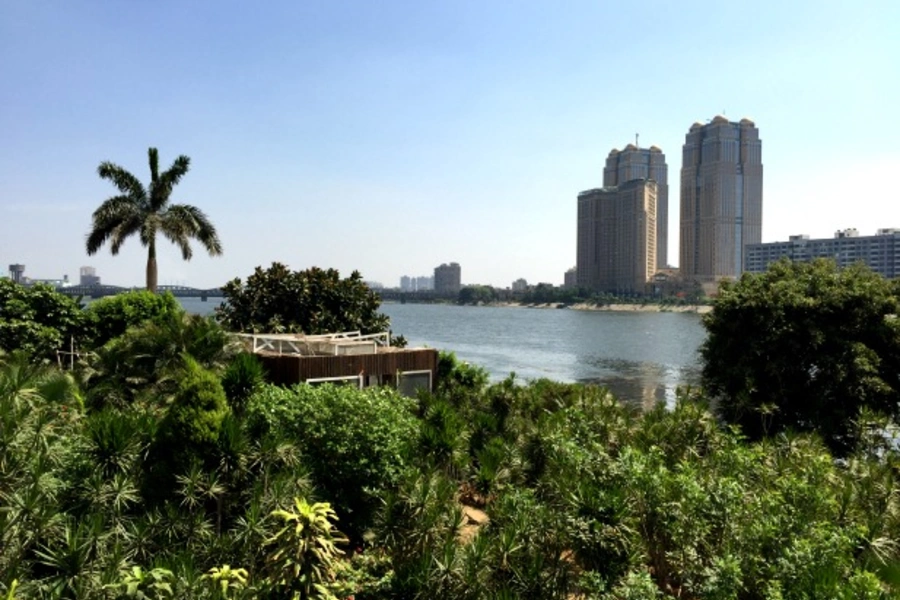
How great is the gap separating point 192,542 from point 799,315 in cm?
1751

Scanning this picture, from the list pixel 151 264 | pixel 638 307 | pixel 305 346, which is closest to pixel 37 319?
pixel 151 264

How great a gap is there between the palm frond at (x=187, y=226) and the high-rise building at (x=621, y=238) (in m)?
160

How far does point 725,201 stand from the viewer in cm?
19375

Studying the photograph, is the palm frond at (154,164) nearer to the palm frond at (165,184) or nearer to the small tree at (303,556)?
the palm frond at (165,184)

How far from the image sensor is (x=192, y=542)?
8648mm

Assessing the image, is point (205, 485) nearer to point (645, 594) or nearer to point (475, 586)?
point (475, 586)

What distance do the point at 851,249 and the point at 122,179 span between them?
155236mm

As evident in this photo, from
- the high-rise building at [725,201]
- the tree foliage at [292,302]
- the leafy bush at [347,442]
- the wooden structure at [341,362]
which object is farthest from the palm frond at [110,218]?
the high-rise building at [725,201]

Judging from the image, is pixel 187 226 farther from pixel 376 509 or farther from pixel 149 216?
pixel 376 509

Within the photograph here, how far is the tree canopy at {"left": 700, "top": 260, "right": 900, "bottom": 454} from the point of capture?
59.3 feet

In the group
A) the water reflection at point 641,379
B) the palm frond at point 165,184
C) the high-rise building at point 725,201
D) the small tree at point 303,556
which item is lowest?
the water reflection at point 641,379

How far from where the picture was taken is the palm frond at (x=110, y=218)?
27116 millimetres

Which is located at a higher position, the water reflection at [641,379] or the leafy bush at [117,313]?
the leafy bush at [117,313]

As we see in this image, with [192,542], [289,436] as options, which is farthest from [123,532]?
[289,436]
